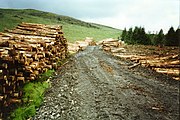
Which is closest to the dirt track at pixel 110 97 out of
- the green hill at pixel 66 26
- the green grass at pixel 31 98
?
the green grass at pixel 31 98

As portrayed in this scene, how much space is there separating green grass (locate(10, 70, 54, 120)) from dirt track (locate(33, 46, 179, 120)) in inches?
11.4

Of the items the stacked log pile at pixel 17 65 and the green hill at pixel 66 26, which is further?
the green hill at pixel 66 26

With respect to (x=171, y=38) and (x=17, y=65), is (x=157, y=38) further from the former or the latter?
(x=17, y=65)

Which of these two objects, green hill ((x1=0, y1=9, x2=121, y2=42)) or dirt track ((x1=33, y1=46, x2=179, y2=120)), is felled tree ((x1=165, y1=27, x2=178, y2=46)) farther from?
dirt track ((x1=33, y1=46, x2=179, y2=120))

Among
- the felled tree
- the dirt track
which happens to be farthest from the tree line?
the dirt track

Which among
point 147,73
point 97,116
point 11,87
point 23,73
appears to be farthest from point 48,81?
point 147,73

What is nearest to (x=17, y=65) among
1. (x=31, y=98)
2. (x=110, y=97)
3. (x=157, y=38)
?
(x=31, y=98)

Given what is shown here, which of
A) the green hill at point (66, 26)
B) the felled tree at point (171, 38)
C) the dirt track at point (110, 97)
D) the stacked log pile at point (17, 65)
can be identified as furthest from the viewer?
the green hill at point (66, 26)

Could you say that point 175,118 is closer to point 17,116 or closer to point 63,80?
point 17,116

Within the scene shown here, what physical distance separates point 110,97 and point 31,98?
347cm

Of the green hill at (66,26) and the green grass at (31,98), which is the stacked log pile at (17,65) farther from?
the green hill at (66,26)

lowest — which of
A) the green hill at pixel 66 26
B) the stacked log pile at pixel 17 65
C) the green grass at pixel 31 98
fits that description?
the green grass at pixel 31 98

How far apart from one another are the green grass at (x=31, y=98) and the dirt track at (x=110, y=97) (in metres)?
0.29

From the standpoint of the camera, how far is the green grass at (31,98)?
10.0m
